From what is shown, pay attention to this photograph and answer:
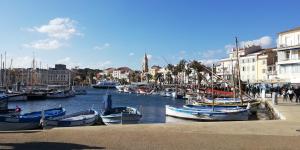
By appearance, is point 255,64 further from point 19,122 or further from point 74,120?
point 19,122

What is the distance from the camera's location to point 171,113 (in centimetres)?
4719

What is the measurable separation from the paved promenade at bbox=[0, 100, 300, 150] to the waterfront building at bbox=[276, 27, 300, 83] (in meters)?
57.7

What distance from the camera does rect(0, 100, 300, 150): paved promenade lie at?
15911 mm

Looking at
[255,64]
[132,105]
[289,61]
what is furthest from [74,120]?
[255,64]

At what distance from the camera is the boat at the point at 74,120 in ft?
103

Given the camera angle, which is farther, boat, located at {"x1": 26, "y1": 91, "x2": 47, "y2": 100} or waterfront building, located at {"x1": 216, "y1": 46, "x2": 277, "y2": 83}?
waterfront building, located at {"x1": 216, "y1": 46, "x2": 277, "y2": 83}

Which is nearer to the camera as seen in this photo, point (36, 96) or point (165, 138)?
point (165, 138)

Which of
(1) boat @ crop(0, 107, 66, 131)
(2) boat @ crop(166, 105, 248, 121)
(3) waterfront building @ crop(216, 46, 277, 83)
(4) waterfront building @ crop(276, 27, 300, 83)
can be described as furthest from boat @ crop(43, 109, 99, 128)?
(3) waterfront building @ crop(216, 46, 277, 83)

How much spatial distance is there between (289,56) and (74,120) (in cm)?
5639

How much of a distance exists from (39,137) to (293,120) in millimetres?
15961

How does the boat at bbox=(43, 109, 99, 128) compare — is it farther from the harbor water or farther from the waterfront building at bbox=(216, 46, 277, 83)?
the waterfront building at bbox=(216, 46, 277, 83)

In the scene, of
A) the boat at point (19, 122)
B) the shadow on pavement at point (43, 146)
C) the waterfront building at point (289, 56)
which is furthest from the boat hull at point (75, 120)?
the waterfront building at point (289, 56)

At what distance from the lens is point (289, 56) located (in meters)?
78.9

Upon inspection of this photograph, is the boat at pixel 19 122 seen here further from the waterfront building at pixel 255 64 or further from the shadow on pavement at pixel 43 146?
the waterfront building at pixel 255 64
